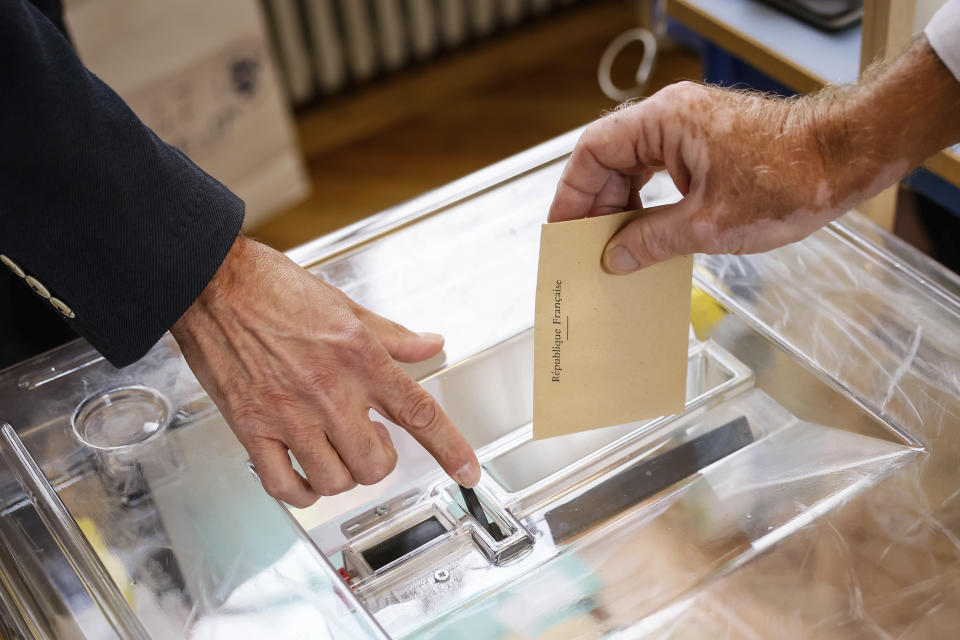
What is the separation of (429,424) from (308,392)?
93mm

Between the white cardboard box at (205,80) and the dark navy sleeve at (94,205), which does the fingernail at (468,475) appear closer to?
the dark navy sleeve at (94,205)

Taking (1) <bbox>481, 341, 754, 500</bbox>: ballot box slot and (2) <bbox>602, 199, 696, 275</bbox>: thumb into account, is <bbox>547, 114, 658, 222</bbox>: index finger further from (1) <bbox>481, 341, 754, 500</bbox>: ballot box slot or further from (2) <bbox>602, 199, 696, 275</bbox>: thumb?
(1) <bbox>481, 341, 754, 500</bbox>: ballot box slot

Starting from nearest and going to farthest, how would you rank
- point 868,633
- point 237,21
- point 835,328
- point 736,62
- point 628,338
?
1. point 868,633
2. point 628,338
3. point 835,328
4. point 736,62
5. point 237,21

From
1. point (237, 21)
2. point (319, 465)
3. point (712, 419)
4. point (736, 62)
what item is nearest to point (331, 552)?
point (319, 465)

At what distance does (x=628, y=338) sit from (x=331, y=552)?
27cm

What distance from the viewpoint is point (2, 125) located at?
0.71 meters

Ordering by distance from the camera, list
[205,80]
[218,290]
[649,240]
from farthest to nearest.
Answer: [205,80]
[218,290]
[649,240]

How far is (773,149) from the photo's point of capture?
0.69 meters

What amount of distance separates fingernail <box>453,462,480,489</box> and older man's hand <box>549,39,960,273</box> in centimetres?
18

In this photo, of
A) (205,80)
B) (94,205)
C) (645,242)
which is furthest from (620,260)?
(205,80)

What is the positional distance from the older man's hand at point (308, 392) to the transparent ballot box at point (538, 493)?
43 mm

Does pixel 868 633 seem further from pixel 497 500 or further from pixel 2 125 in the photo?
pixel 2 125

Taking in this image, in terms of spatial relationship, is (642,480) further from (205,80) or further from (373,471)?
(205,80)

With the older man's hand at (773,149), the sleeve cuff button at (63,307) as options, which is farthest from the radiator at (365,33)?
the older man's hand at (773,149)
